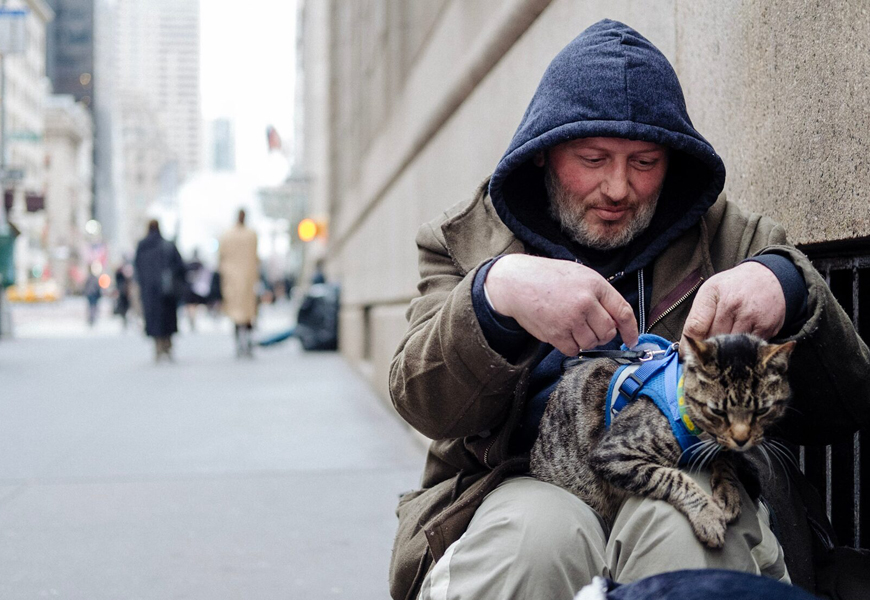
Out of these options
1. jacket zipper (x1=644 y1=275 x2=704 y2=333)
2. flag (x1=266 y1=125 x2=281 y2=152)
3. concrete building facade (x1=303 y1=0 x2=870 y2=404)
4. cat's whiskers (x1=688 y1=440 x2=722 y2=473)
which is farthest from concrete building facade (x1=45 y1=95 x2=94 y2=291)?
cat's whiskers (x1=688 y1=440 x2=722 y2=473)

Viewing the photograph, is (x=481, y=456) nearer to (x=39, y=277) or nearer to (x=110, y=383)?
(x=110, y=383)

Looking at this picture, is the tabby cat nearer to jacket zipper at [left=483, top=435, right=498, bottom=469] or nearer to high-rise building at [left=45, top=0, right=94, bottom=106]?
jacket zipper at [left=483, top=435, right=498, bottom=469]

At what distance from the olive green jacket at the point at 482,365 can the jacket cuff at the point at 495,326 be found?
0.07 ft

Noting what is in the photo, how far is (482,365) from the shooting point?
2.10 meters

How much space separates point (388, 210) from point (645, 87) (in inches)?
283

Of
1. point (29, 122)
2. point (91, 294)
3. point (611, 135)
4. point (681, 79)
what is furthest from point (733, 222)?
point (29, 122)

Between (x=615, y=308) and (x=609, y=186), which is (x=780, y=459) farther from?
(x=609, y=186)

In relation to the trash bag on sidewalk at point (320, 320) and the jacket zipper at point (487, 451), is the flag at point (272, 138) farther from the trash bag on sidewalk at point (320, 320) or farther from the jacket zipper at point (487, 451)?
the jacket zipper at point (487, 451)

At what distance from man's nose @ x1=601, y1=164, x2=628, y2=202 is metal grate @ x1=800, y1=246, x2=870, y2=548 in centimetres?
80

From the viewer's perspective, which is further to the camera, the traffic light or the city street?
the traffic light

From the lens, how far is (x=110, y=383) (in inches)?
434

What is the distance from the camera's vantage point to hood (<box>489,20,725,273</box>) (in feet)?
7.73

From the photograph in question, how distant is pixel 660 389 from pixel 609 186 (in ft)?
2.04

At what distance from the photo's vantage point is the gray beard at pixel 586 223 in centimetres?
246
